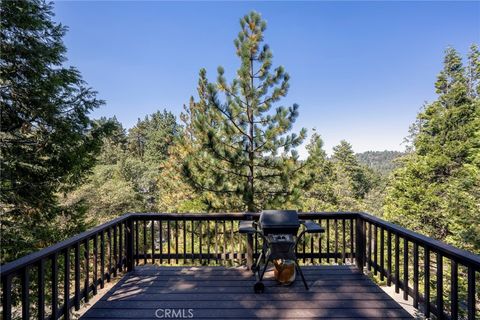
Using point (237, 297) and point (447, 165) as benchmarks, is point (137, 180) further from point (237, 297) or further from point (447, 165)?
point (237, 297)

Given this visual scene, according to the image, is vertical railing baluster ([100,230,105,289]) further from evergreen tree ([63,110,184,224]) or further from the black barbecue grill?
evergreen tree ([63,110,184,224])

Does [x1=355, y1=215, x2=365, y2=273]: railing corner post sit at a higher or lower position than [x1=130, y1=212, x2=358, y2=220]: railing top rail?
lower

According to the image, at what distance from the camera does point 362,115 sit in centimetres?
1647

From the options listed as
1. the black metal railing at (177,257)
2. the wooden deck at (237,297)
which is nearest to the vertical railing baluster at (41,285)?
the black metal railing at (177,257)

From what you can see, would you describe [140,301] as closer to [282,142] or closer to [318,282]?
[318,282]

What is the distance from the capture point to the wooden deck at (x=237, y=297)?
2.37m

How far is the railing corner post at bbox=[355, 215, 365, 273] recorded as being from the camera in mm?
3379

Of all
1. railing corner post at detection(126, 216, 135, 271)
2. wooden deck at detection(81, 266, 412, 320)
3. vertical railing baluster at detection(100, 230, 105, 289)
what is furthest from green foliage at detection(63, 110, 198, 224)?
wooden deck at detection(81, 266, 412, 320)

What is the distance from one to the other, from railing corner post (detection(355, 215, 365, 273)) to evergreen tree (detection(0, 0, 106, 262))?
5159 mm

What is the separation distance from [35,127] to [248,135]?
4.80 m

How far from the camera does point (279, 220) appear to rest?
118 inches

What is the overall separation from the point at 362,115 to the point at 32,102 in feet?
54.1

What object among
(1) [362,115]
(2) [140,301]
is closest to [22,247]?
(2) [140,301]

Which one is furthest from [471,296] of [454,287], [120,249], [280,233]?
[120,249]
